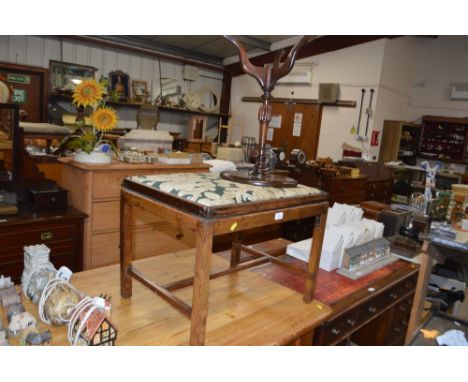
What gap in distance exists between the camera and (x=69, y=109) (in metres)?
5.82

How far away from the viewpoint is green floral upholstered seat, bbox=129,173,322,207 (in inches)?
48.8

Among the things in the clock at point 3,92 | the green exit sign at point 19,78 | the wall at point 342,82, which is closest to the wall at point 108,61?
the green exit sign at point 19,78

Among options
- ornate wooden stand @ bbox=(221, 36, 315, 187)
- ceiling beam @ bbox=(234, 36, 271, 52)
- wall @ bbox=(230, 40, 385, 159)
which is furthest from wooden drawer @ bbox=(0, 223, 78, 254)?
ceiling beam @ bbox=(234, 36, 271, 52)

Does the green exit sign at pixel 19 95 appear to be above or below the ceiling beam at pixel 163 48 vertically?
below

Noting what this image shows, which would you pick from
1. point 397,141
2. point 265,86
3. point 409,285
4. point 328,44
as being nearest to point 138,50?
point 328,44

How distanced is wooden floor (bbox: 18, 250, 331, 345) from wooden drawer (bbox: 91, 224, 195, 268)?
35.6 inches

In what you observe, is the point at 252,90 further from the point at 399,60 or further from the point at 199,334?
the point at 199,334

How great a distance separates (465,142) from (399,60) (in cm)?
184

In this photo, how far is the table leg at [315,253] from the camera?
5.36ft

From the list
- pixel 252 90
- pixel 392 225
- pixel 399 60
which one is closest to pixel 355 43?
pixel 399 60

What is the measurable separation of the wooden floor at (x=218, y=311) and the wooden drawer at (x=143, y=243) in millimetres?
905

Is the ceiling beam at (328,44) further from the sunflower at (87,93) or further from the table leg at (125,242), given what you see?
the table leg at (125,242)

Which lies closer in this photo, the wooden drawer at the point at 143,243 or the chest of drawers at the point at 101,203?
the chest of drawers at the point at 101,203

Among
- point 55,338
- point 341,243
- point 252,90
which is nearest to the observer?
point 55,338
